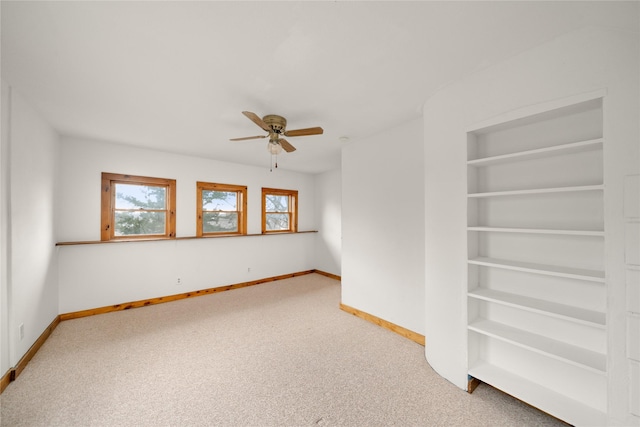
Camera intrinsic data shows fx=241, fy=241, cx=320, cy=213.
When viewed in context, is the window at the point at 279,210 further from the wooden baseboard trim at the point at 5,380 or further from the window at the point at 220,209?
the wooden baseboard trim at the point at 5,380

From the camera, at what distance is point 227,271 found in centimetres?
459

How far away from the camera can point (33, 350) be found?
235 centimetres

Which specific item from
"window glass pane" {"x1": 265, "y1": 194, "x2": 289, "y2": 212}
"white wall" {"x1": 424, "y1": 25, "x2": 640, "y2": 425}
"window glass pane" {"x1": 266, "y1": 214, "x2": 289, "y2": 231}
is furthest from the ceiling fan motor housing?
"window glass pane" {"x1": 266, "y1": 214, "x2": 289, "y2": 231}

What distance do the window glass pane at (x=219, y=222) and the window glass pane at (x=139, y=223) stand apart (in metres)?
0.67

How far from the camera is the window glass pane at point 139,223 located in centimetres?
369

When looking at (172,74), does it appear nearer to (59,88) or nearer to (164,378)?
(59,88)


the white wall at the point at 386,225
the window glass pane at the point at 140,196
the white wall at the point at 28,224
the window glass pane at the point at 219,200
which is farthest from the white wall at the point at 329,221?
the white wall at the point at 28,224

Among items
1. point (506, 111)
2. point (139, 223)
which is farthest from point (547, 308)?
Answer: point (139, 223)

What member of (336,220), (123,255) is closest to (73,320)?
(123,255)

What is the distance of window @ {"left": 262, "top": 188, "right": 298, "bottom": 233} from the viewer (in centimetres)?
525

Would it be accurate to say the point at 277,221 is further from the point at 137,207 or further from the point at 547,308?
the point at 547,308

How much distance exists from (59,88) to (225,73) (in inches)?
59.1

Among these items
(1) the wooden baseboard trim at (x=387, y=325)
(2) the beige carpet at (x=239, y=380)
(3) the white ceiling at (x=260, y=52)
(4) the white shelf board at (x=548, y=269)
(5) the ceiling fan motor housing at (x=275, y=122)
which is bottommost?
(2) the beige carpet at (x=239, y=380)

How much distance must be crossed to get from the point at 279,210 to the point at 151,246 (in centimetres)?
253
